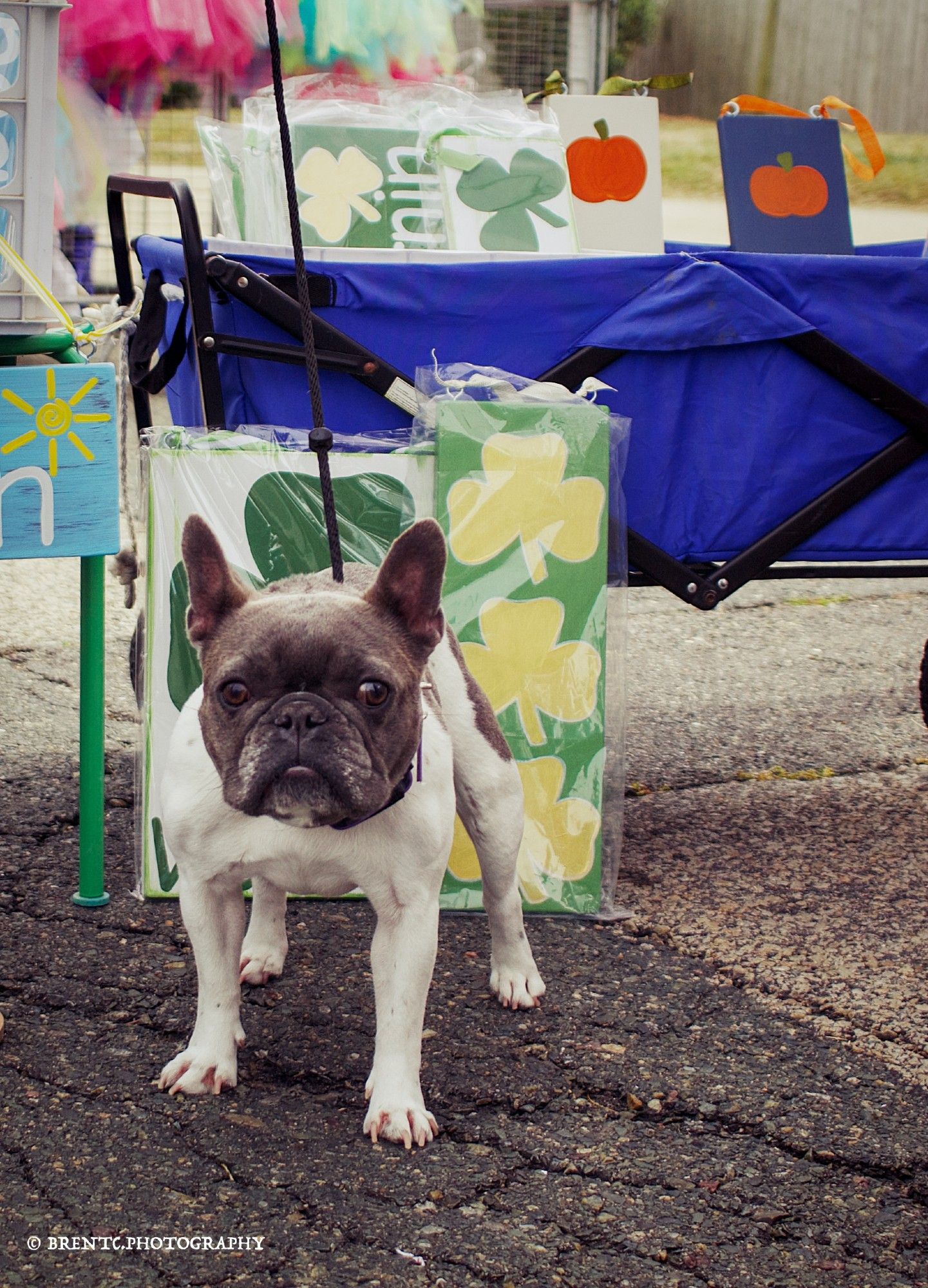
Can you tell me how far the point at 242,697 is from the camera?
177 cm

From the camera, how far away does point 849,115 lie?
409 cm

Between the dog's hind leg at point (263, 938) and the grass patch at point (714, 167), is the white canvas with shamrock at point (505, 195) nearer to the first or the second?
the dog's hind leg at point (263, 938)

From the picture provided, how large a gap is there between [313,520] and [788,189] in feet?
6.38

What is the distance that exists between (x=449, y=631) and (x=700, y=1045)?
807 mm

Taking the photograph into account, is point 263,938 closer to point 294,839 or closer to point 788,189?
point 294,839

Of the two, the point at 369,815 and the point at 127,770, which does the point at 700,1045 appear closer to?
the point at 369,815

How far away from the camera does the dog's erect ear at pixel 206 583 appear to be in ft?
5.95

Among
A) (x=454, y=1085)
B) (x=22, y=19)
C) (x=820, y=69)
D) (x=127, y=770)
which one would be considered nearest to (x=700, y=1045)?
(x=454, y=1085)

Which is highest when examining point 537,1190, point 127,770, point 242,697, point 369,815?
point 242,697

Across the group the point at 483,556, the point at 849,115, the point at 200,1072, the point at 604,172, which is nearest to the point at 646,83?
the point at 604,172

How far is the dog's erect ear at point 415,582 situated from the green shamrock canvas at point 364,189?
1.55 meters

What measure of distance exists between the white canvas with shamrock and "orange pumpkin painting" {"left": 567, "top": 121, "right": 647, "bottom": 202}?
56 centimetres

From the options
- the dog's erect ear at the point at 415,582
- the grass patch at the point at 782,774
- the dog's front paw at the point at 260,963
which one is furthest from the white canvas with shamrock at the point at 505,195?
the dog's front paw at the point at 260,963

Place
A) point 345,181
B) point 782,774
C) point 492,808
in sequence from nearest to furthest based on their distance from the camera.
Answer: point 492,808 → point 345,181 → point 782,774
